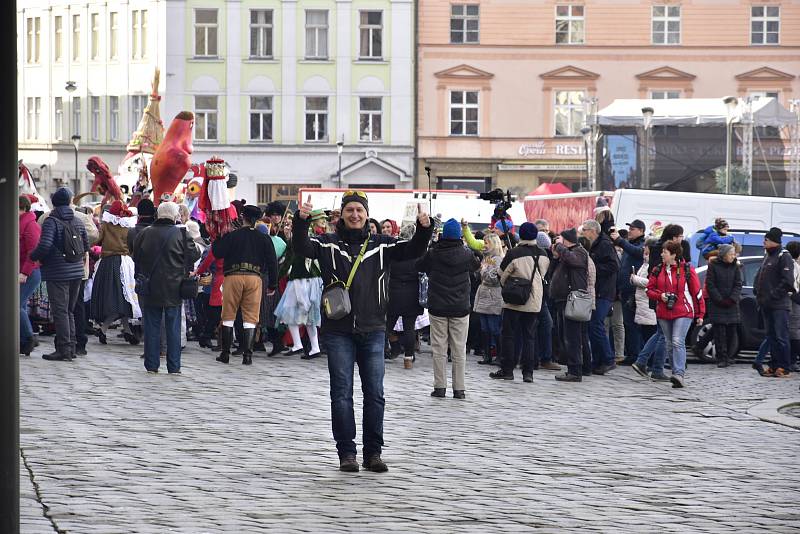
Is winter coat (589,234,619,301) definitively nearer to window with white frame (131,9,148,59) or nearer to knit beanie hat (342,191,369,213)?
knit beanie hat (342,191,369,213)

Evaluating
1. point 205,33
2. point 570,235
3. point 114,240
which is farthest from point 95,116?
point 570,235

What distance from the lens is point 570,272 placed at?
18203 mm

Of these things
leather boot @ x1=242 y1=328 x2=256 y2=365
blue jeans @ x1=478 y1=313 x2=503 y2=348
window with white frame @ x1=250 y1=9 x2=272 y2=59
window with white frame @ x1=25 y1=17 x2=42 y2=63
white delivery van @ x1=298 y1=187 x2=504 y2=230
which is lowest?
leather boot @ x1=242 y1=328 x2=256 y2=365

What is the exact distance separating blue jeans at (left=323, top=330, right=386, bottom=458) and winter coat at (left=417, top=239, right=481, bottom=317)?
5.21 meters

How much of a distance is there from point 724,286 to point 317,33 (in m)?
39.4

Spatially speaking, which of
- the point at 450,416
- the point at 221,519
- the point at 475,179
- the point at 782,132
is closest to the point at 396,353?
the point at 450,416

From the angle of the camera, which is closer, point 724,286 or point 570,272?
point 570,272

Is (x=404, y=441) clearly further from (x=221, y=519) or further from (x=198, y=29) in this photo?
(x=198, y=29)

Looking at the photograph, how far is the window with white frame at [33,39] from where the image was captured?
6912 centimetres

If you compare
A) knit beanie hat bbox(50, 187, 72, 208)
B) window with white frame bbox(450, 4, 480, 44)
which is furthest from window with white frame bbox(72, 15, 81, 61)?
knit beanie hat bbox(50, 187, 72, 208)

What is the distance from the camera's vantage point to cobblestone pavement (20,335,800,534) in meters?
8.67

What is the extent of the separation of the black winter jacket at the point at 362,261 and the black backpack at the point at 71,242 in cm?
752

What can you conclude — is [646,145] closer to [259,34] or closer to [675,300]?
[675,300]

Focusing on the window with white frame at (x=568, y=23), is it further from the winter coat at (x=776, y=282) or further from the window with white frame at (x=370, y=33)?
the winter coat at (x=776, y=282)
